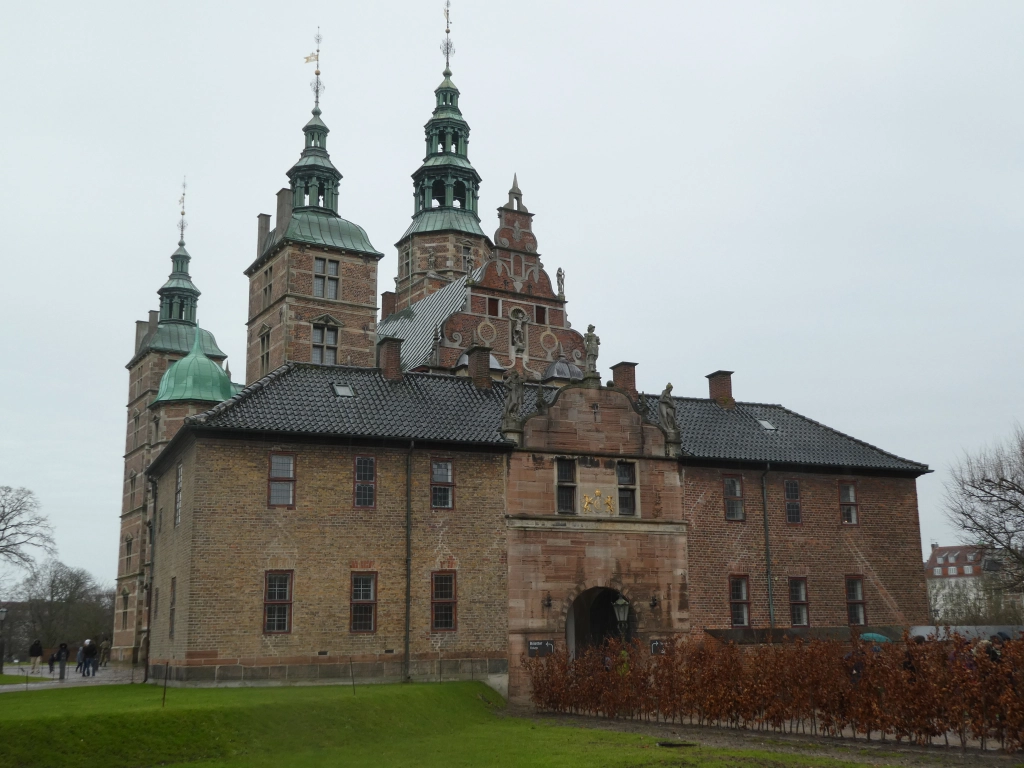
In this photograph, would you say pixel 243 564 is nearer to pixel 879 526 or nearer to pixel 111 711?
pixel 111 711

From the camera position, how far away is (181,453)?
32.1 meters

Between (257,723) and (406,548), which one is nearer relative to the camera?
(257,723)

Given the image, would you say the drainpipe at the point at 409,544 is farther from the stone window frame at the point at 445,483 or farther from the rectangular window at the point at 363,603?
the rectangular window at the point at 363,603

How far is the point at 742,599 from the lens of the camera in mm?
35938

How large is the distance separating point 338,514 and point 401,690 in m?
5.86

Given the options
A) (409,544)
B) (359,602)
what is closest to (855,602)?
(409,544)

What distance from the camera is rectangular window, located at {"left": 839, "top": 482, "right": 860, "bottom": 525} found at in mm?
38031

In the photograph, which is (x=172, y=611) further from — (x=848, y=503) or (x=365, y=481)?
(x=848, y=503)

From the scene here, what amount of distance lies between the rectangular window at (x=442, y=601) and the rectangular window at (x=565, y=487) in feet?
14.8

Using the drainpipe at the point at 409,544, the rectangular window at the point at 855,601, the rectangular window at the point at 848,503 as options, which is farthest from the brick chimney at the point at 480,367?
the rectangular window at the point at 855,601

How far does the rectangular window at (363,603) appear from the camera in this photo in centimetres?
3067

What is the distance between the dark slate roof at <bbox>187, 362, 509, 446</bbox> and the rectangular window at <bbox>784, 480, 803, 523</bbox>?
35.5 ft

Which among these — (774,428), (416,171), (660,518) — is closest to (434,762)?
(660,518)

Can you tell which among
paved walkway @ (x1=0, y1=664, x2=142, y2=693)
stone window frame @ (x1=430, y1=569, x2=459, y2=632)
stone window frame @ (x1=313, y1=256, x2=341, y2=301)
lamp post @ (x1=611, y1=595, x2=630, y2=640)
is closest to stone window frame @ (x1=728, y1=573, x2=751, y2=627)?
lamp post @ (x1=611, y1=595, x2=630, y2=640)
